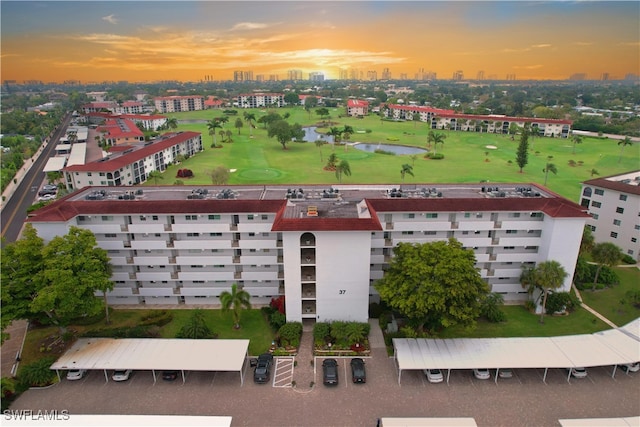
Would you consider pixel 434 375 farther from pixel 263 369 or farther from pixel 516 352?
pixel 263 369

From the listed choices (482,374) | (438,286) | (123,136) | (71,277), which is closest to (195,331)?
(71,277)

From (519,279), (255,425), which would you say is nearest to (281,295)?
(255,425)

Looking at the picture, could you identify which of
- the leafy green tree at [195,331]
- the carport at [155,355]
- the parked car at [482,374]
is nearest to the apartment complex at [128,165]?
the carport at [155,355]

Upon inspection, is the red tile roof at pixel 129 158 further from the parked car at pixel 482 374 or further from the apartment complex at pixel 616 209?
the apartment complex at pixel 616 209

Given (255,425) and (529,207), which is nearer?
(255,425)

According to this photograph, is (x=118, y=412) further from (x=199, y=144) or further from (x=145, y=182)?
(x=199, y=144)

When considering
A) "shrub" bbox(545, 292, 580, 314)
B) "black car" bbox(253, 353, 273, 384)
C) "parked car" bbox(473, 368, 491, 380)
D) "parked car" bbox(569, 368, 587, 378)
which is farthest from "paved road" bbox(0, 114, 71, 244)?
"shrub" bbox(545, 292, 580, 314)

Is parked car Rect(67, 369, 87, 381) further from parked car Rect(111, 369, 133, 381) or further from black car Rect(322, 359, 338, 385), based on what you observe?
black car Rect(322, 359, 338, 385)
